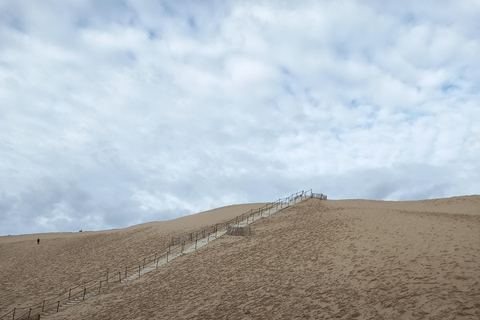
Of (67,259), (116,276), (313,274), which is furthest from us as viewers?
(67,259)

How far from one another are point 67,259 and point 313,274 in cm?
2916

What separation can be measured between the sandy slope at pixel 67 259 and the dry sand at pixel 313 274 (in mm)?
232

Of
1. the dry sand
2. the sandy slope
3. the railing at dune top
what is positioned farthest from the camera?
Result: the sandy slope

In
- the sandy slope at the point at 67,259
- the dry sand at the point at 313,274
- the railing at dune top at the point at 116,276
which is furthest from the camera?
the sandy slope at the point at 67,259

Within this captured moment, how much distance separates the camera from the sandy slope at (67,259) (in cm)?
2869

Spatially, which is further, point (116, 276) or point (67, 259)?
point (67, 259)

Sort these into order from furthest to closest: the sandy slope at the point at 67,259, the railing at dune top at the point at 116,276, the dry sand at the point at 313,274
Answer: the sandy slope at the point at 67,259
the railing at dune top at the point at 116,276
the dry sand at the point at 313,274

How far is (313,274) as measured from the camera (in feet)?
63.0

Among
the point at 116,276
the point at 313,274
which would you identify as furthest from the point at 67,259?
the point at 313,274

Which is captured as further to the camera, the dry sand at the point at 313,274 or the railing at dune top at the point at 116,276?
the railing at dune top at the point at 116,276

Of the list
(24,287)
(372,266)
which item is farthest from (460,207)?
(24,287)

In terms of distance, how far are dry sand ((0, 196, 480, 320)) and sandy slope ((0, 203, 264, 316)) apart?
0.76 ft

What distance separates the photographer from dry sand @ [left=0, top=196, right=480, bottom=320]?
47.6ft

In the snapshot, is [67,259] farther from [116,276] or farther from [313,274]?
[313,274]
